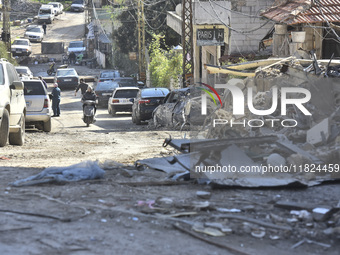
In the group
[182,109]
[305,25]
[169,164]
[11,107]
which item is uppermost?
[305,25]

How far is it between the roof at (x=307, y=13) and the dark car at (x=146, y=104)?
218 inches

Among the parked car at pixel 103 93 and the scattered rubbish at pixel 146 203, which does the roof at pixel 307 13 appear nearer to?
the scattered rubbish at pixel 146 203

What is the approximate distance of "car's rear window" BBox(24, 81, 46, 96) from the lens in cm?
2022

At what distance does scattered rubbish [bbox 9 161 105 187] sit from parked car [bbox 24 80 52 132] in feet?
36.9

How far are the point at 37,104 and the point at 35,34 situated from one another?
54.2 metres

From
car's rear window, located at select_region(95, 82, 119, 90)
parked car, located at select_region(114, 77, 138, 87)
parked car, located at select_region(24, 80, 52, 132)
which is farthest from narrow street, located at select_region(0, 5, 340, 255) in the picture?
parked car, located at select_region(114, 77, 138, 87)

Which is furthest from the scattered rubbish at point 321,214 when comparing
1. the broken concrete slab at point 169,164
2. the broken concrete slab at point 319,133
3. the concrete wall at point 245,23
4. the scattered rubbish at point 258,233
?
the concrete wall at point 245,23

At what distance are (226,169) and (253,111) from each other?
3.93 m

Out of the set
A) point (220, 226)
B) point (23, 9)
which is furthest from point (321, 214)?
point (23, 9)

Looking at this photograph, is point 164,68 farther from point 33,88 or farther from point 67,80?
point 33,88

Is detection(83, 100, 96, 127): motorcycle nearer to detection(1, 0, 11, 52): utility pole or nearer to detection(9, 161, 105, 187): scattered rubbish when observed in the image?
detection(9, 161, 105, 187): scattered rubbish

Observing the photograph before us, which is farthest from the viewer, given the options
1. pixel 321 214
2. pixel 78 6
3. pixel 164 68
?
pixel 78 6

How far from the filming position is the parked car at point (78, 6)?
294ft

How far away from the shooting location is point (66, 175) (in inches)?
342
